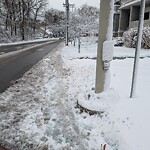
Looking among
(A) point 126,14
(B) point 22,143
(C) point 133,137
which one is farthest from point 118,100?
(A) point 126,14

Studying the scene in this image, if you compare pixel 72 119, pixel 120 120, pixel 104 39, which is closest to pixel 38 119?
pixel 72 119

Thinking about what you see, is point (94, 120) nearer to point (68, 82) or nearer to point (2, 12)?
point (68, 82)

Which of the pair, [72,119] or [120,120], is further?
[72,119]

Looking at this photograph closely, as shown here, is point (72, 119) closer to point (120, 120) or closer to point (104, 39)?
point (120, 120)

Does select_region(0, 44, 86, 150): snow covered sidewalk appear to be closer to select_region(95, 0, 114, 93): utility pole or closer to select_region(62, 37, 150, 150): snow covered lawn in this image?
select_region(62, 37, 150, 150): snow covered lawn

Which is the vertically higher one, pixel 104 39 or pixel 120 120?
pixel 104 39

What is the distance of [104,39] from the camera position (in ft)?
15.9

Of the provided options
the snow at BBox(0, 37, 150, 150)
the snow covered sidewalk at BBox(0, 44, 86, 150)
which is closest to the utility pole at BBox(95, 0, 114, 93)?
the snow at BBox(0, 37, 150, 150)

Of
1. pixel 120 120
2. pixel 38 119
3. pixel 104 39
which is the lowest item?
pixel 38 119

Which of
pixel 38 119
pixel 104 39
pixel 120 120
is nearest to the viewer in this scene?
pixel 120 120

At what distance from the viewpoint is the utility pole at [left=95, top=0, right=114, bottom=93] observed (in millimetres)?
4758

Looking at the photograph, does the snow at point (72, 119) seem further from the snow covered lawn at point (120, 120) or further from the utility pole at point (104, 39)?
the utility pole at point (104, 39)

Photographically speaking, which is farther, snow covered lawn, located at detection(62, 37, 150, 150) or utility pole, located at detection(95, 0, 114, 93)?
utility pole, located at detection(95, 0, 114, 93)

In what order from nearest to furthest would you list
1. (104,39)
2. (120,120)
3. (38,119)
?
(120,120) → (38,119) → (104,39)
